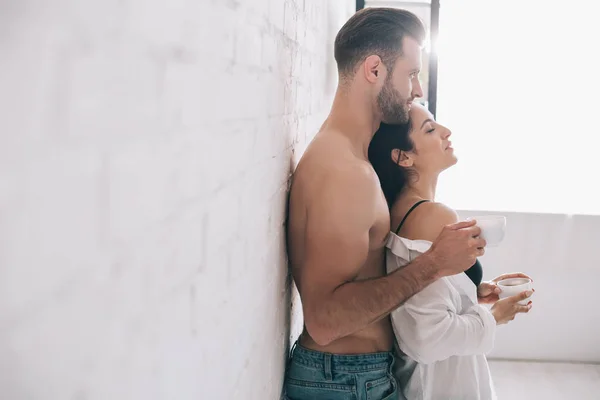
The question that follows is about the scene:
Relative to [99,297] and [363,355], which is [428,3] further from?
[99,297]

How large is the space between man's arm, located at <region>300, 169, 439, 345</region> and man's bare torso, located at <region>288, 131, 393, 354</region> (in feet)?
0.07

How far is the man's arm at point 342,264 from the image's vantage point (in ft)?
4.55

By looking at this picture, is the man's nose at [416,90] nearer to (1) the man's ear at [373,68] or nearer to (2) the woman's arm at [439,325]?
(1) the man's ear at [373,68]

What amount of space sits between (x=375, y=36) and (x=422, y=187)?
52cm

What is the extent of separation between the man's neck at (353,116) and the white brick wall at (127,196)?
0.69 m

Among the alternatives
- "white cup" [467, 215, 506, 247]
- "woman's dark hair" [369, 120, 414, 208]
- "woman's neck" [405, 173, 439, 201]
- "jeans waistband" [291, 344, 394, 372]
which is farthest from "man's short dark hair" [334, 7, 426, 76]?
"jeans waistband" [291, 344, 394, 372]

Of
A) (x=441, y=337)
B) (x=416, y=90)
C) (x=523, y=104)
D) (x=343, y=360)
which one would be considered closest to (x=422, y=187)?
(x=416, y=90)

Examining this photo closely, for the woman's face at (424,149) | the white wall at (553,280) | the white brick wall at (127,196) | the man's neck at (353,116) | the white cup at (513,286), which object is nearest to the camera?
the white brick wall at (127,196)

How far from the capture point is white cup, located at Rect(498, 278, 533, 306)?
180 centimetres

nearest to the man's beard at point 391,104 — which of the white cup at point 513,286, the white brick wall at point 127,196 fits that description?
the white cup at point 513,286

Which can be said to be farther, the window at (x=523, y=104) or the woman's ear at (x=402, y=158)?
the window at (x=523, y=104)

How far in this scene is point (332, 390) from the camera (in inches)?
60.2

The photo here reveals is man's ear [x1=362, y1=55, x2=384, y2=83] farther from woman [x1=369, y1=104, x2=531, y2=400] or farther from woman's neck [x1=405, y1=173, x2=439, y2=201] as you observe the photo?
woman's neck [x1=405, y1=173, x2=439, y2=201]

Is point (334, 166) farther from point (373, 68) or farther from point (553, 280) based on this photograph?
point (553, 280)
